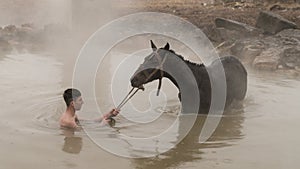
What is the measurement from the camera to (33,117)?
7.51 m

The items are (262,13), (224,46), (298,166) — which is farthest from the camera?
(262,13)

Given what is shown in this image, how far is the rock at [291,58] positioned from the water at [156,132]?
2999 mm

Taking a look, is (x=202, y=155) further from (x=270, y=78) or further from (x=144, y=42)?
(x=144, y=42)

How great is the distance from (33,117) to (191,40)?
375 inches

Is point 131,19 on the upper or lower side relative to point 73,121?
upper

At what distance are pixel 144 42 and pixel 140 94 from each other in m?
7.88

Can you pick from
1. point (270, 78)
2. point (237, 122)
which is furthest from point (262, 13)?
point (237, 122)

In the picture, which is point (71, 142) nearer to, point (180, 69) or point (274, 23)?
point (180, 69)

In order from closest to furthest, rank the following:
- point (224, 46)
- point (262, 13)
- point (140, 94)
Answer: point (140, 94), point (224, 46), point (262, 13)

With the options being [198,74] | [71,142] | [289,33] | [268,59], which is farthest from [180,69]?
[289,33]

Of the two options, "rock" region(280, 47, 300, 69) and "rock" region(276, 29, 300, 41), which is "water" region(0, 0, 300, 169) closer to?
"rock" region(280, 47, 300, 69)

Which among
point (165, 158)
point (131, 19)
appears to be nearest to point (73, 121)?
point (165, 158)

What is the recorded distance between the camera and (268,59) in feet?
43.2

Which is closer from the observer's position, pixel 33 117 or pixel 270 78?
pixel 33 117
